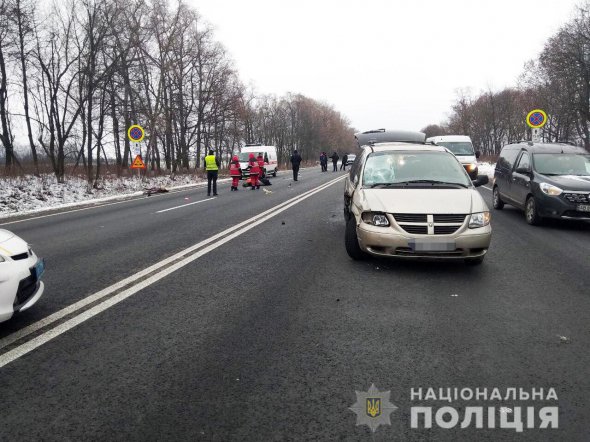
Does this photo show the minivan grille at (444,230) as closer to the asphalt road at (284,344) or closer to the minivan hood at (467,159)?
the asphalt road at (284,344)

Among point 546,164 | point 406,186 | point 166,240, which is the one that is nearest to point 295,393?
point 406,186

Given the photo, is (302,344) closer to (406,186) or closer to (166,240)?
(406,186)

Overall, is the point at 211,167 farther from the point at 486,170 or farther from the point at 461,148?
the point at 486,170

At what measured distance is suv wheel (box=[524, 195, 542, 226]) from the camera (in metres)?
9.45

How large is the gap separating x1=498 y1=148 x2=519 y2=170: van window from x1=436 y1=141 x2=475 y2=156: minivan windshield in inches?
351

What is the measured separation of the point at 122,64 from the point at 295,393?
85.4 ft

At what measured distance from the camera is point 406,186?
632 cm

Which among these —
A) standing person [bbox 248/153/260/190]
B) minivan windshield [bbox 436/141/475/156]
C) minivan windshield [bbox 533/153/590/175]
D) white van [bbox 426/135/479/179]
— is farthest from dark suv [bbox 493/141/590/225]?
standing person [bbox 248/153/260/190]

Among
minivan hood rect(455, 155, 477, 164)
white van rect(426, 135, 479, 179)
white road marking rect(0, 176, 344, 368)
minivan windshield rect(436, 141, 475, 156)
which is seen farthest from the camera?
minivan windshield rect(436, 141, 475, 156)

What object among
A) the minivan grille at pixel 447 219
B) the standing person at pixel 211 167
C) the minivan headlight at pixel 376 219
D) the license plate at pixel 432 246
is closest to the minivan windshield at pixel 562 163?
the minivan grille at pixel 447 219

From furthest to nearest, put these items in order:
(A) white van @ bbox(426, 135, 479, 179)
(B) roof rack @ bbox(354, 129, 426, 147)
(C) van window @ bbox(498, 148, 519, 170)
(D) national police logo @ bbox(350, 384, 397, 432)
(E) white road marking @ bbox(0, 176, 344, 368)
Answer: (A) white van @ bbox(426, 135, 479, 179)
(B) roof rack @ bbox(354, 129, 426, 147)
(C) van window @ bbox(498, 148, 519, 170)
(E) white road marking @ bbox(0, 176, 344, 368)
(D) national police logo @ bbox(350, 384, 397, 432)

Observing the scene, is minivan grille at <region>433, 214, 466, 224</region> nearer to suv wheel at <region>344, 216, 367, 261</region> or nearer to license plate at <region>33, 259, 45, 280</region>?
suv wheel at <region>344, 216, 367, 261</region>

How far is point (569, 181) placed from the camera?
29.7 ft

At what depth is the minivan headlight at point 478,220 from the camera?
5.53m
